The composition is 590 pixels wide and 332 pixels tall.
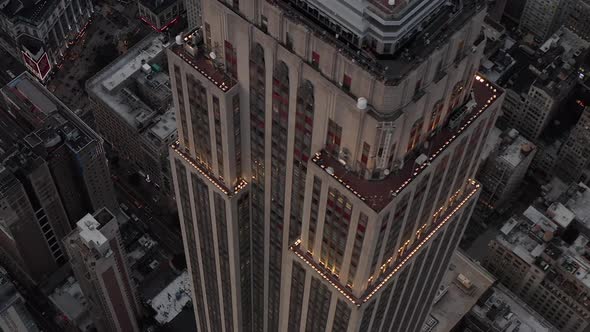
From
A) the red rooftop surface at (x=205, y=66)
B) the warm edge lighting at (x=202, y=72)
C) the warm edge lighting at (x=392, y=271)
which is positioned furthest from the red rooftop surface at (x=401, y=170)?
the warm edge lighting at (x=392, y=271)

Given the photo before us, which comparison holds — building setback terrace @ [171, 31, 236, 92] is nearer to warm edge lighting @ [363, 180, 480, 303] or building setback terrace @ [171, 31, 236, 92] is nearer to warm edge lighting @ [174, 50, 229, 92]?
warm edge lighting @ [174, 50, 229, 92]

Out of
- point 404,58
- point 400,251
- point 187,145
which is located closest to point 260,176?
point 187,145

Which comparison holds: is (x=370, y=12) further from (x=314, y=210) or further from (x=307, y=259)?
(x=307, y=259)

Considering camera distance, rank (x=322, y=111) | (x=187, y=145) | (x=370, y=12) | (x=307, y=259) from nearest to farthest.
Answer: (x=370, y=12) < (x=322, y=111) < (x=307, y=259) < (x=187, y=145)

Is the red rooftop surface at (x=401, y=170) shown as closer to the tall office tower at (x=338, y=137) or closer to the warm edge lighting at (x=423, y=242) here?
the tall office tower at (x=338, y=137)

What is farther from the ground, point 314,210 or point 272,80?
point 272,80

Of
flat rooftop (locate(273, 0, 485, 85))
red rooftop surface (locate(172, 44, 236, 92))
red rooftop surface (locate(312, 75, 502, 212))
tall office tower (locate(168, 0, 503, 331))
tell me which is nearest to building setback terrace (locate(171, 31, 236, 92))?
red rooftop surface (locate(172, 44, 236, 92))

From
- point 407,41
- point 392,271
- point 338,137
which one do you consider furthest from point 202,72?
point 392,271
